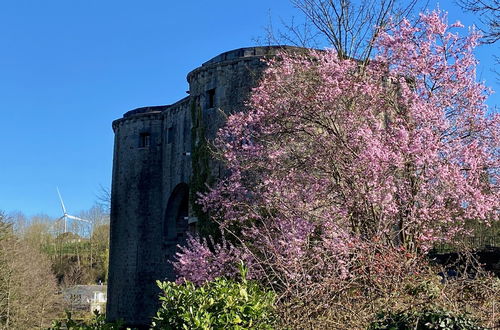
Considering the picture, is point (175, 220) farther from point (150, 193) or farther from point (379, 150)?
point (379, 150)

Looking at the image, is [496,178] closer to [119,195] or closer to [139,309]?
[139,309]

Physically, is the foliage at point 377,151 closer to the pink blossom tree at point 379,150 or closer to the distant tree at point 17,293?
the pink blossom tree at point 379,150

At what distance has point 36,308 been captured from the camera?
2727cm

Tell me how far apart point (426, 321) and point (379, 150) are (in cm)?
632

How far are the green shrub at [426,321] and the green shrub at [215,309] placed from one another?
4.10 feet

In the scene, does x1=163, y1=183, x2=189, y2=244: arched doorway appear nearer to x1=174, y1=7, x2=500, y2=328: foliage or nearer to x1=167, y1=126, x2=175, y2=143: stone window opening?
x1=167, y1=126, x2=175, y2=143: stone window opening

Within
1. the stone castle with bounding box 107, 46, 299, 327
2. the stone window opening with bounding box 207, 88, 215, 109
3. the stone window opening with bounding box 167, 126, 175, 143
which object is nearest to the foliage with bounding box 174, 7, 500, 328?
the stone window opening with bounding box 207, 88, 215, 109

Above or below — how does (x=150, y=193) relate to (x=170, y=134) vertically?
below

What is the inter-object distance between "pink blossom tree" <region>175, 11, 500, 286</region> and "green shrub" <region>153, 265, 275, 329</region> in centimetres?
474

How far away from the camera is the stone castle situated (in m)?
Result: 23.3

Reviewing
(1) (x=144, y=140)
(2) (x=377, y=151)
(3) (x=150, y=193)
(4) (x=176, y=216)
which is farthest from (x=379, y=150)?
(1) (x=144, y=140)

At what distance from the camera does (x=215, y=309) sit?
687 centimetres

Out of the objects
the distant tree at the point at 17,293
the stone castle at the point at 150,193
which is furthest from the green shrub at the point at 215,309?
the distant tree at the point at 17,293

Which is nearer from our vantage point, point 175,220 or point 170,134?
point 175,220
